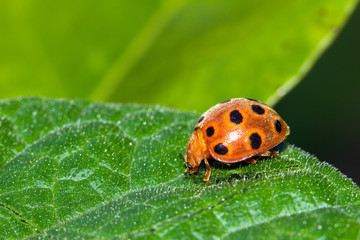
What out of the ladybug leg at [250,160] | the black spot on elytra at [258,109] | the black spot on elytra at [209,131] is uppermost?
the black spot on elytra at [209,131]

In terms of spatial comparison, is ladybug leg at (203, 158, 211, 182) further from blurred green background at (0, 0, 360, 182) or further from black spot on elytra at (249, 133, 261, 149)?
blurred green background at (0, 0, 360, 182)

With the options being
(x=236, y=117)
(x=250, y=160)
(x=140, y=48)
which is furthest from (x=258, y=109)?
(x=140, y=48)

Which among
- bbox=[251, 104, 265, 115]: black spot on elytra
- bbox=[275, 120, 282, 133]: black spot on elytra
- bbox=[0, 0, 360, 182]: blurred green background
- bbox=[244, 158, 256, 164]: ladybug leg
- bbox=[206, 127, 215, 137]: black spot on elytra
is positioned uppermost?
bbox=[0, 0, 360, 182]: blurred green background

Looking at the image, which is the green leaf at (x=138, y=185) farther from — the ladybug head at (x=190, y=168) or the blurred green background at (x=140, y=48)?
the blurred green background at (x=140, y=48)

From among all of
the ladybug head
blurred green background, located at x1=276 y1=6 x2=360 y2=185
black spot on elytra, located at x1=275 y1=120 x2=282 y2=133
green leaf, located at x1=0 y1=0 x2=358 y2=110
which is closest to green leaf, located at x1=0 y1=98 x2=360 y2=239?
the ladybug head

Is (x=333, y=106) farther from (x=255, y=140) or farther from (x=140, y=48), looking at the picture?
(x=255, y=140)

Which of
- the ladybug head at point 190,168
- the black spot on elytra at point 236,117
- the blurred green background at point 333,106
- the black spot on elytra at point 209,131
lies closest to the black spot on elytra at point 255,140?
the black spot on elytra at point 236,117

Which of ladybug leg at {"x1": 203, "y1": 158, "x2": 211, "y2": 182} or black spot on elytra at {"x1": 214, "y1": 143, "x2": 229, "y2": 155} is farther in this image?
black spot on elytra at {"x1": 214, "y1": 143, "x2": 229, "y2": 155}

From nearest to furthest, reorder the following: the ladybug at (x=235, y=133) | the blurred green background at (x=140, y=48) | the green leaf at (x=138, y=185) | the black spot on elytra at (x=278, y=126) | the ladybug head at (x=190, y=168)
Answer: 1. the green leaf at (x=138, y=185)
2. the ladybug head at (x=190, y=168)
3. the ladybug at (x=235, y=133)
4. the black spot on elytra at (x=278, y=126)
5. the blurred green background at (x=140, y=48)
